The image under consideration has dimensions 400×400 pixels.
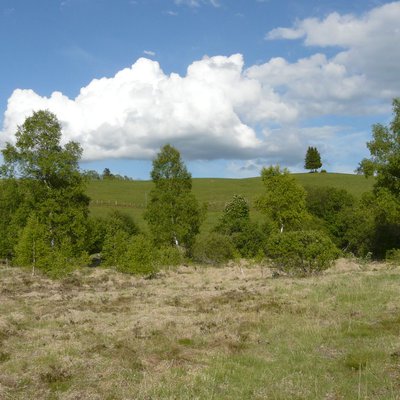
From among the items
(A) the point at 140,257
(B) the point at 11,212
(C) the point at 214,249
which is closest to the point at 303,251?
(A) the point at 140,257

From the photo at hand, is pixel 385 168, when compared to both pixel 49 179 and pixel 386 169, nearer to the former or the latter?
pixel 386 169

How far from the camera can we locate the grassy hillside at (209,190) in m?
88.3

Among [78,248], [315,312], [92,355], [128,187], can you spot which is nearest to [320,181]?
[128,187]

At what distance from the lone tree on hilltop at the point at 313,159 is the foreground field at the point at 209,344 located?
111678 millimetres

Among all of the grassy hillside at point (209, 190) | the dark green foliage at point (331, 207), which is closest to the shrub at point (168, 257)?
the dark green foliage at point (331, 207)

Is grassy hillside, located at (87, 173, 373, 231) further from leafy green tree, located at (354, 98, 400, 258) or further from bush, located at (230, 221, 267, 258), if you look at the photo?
leafy green tree, located at (354, 98, 400, 258)

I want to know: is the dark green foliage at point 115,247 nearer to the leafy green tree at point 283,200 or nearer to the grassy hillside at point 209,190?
the leafy green tree at point 283,200

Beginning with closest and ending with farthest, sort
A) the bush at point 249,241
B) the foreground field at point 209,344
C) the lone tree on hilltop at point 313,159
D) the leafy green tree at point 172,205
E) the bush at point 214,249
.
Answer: the foreground field at point 209,344, the bush at point 214,249, the leafy green tree at point 172,205, the bush at point 249,241, the lone tree on hilltop at point 313,159

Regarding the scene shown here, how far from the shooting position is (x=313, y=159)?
13288 cm

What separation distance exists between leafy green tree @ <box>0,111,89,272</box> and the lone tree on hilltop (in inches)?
4002

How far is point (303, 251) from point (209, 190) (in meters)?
74.9

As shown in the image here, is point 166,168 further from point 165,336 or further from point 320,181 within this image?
point 320,181

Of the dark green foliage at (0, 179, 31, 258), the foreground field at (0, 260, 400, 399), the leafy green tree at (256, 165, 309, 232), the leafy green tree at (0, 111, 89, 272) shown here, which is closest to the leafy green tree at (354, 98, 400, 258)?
the leafy green tree at (256, 165, 309, 232)

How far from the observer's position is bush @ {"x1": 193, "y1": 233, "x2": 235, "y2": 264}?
149 ft
